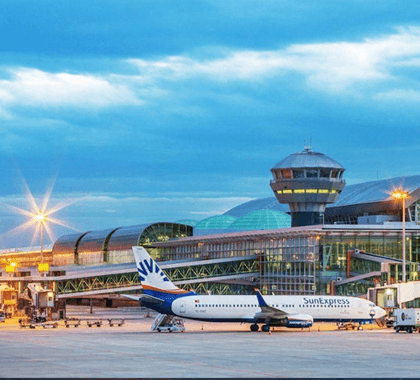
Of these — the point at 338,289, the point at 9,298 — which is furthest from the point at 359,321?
the point at 9,298

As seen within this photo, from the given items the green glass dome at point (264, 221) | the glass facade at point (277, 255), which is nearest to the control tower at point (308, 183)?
the green glass dome at point (264, 221)

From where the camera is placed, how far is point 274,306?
301 feet

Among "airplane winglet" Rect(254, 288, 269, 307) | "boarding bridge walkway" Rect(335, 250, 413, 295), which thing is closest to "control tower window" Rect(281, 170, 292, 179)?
"boarding bridge walkway" Rect(335, 250, 413, 295)

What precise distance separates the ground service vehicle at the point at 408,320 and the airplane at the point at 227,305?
8.13m

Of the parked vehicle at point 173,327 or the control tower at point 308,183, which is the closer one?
the parked vehicle at point 173,327

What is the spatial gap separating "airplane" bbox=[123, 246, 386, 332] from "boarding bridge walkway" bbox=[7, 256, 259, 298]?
42.7 m

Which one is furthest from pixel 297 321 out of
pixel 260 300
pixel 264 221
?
pixel 264 221

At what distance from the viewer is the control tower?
516 feet

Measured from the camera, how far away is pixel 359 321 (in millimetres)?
95750

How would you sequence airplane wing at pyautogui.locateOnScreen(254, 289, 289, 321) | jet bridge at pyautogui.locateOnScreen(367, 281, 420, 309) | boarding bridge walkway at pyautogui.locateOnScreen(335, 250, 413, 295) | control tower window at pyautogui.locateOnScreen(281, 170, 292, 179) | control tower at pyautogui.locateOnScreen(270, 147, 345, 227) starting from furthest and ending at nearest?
control tower window at pyautogui.locateOnScreen(281, 170, 292, 179) → control tower at pyautogui.locateOnScreen(270, 147, 345, 227) → boarding bridge walkway at pyautogui.locateOnScreen(335, 250, 413, 295) → jet bridge at pyautogui.locateOnScreen(367, 281, 420, 309) → airplane wing at pyautogui.locateOnScreen(254, 289, 289, 321)

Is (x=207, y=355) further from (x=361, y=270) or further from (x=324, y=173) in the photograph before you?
(x=324, y=173)

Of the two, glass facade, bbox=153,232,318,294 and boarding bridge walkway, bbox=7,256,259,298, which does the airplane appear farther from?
boarding bridge walkway, bbox=7,256,259,298

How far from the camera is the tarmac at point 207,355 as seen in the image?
4638cm

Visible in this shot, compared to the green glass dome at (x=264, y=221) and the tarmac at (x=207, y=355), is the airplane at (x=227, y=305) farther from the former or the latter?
the green glass dome at (x=264, y=221)
